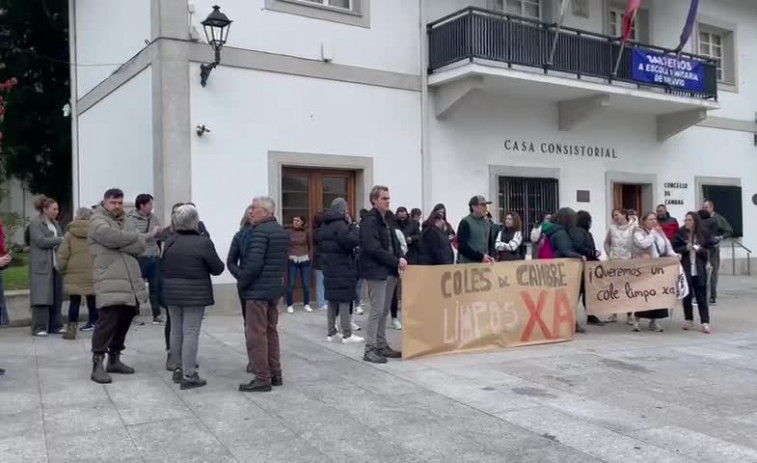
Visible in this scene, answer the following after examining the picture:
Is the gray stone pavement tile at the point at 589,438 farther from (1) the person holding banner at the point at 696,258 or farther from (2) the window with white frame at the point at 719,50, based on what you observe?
(2) the window with white frame at the point at 719,50

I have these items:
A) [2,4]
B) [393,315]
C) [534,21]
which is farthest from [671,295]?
[2,4]

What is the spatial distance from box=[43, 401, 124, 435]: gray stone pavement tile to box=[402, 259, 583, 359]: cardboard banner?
323 cm

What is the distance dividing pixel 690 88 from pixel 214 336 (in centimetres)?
1200

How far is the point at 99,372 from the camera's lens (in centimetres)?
701

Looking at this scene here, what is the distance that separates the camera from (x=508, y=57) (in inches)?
534

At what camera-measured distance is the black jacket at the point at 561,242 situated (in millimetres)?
10031

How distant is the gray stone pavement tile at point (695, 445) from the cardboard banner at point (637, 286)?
15.0ft

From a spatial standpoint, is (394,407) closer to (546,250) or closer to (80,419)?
(80,419)

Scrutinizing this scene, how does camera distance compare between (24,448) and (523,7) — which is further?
(523,7)

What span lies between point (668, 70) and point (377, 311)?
36.0ft

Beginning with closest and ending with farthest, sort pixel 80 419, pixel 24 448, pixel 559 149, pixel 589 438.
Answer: pixel 24 448 → pixel 589 438 → pixel 80 419 → pixel 559 149

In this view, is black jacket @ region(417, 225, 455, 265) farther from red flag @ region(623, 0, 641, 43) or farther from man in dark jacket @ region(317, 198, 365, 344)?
red flag @ region(623, 0, 641, 43)

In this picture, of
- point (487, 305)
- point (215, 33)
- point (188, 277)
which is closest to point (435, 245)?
point (487, 305)

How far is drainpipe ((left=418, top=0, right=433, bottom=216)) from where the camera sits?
44.9 feet
